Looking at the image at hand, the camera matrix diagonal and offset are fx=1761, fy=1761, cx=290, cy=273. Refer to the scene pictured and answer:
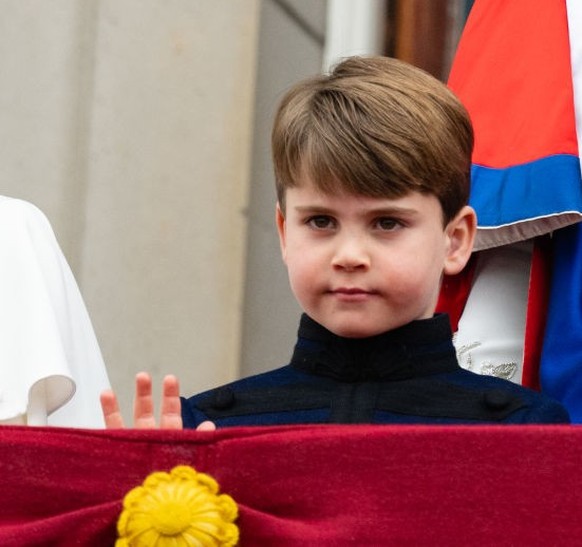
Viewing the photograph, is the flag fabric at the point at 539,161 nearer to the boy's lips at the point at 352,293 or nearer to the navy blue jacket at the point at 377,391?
the navy blue jacket at the point at 377,391

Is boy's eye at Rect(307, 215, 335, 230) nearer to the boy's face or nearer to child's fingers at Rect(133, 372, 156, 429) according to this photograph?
the boy's face

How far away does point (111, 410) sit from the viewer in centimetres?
205

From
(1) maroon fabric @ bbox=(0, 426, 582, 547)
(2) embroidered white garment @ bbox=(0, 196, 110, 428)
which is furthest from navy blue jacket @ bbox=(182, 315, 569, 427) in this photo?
(1) maroon fabric @ bbox=(0, 426, 582, 547)

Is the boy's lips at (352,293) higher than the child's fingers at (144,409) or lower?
higher

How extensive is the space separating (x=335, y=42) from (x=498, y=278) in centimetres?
167

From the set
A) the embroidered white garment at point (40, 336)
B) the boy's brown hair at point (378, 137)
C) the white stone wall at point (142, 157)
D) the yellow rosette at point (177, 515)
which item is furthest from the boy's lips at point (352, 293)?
the white stone wall at point (142, 157)

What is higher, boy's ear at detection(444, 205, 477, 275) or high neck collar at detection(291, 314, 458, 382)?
boy's ear at detection(444, 205, 477, 275)

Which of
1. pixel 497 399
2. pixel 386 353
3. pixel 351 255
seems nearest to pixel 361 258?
pixel 351 255

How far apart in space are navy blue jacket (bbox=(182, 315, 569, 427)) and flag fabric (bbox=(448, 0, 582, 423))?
0.19 metres

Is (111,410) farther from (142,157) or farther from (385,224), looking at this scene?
(142,157)

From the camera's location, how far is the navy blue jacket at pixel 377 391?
2.26 m

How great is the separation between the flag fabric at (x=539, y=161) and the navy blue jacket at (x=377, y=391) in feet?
0.63

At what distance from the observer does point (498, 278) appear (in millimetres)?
2648

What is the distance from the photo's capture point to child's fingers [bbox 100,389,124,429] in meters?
2.04
